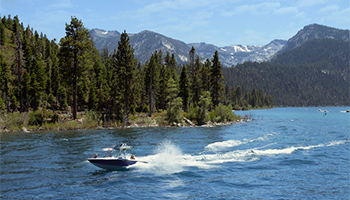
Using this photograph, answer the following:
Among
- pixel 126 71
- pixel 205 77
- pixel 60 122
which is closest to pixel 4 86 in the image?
pixel 60 122

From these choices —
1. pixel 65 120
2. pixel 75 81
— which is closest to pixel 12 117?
pixel 65 120

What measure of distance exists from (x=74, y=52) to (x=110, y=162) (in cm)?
4075

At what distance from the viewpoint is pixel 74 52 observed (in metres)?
59.0

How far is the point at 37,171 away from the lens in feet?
77.8

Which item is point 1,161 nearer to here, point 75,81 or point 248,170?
point 248,170

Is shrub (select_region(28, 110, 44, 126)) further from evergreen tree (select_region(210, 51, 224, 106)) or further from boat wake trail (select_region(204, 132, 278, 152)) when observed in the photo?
evergreen tree (select_region(210, 51, 224, 106))

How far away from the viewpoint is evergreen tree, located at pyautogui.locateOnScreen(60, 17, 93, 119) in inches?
2293

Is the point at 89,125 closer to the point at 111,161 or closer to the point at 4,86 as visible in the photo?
the point at 4,86

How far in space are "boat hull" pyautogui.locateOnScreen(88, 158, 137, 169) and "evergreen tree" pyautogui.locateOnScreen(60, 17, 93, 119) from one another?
35.9 meters

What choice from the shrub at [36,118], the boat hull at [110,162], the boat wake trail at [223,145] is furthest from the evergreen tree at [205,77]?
the boat hull at [110,162]

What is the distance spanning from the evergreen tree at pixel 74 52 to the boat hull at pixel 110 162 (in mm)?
35856

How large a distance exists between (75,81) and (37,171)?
3892 cm

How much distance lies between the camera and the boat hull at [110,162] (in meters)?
24.5

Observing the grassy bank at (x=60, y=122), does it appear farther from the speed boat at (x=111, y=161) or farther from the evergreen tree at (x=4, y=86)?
the speed boat at (x=111, y=161)
